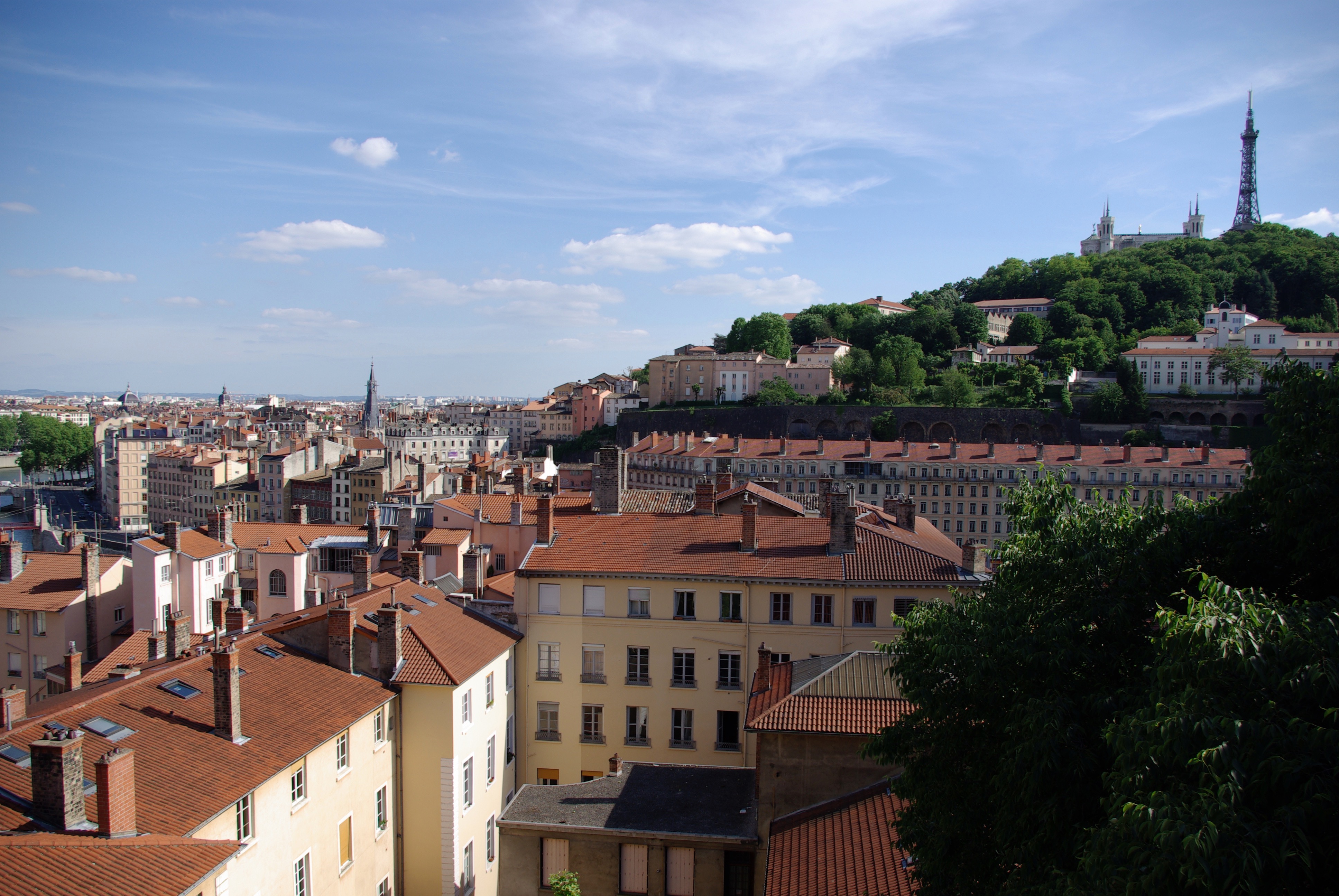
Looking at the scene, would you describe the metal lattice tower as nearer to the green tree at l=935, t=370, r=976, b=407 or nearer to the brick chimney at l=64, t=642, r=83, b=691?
the green tree at l=935, t=370, r=976, b=407

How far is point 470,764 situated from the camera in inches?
693

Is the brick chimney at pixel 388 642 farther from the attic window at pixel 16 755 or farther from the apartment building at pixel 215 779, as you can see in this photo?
the attic window at pixel 16 755

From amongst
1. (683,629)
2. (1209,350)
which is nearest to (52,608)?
(683,629)

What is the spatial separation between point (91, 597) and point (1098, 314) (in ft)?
397

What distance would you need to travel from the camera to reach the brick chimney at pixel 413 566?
23781 mm

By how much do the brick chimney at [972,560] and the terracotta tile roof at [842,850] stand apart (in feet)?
27.3

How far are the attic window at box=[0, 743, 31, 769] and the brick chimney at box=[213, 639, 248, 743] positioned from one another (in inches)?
91.8

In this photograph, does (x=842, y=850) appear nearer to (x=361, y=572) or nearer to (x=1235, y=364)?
(x=361, y=572)

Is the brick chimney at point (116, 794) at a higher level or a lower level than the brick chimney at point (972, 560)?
lower

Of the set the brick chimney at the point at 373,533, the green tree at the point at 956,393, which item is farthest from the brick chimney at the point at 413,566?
the green tree at the point at 956,393

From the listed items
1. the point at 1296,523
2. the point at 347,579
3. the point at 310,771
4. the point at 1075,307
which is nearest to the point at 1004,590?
the point at 1296,523

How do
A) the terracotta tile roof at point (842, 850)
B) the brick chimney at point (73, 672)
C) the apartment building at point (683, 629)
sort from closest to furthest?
the terracotta tile roof at point (842, 850)
the brick chimney at point (73, 672)
the apartment building at point (683, 629)

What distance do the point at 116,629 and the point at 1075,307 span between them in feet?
394

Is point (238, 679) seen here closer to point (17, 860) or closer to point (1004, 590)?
point (17, 860)
